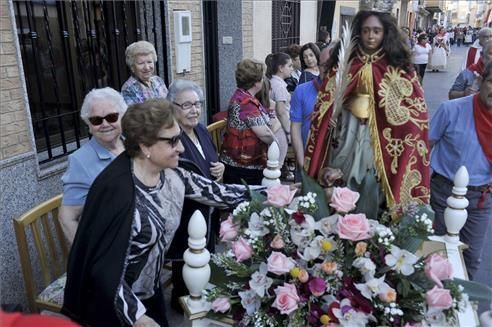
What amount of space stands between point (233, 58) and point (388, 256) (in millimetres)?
5306

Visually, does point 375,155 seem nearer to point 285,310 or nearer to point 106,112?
point 285,310

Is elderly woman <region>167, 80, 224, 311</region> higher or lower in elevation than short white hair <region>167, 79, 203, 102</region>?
lower

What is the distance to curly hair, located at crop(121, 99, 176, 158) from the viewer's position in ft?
5.79

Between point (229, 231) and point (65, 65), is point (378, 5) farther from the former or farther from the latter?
point (65, 65)

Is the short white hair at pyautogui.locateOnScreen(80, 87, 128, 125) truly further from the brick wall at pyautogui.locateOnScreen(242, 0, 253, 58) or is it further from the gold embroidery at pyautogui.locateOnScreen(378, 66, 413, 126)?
the brick wall at pyautogui.locateOnScreen(242, 0, 253, 58)

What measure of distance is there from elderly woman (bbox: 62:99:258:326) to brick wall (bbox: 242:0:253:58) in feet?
15.1

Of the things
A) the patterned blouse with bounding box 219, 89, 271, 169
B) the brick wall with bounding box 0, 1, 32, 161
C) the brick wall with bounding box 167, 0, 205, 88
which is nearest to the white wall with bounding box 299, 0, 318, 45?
the brick wall with bounding box 167, 0, 205, 88

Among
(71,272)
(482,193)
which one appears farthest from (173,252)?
(482,193)

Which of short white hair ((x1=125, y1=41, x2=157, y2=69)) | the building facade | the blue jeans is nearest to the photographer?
the blue jeans

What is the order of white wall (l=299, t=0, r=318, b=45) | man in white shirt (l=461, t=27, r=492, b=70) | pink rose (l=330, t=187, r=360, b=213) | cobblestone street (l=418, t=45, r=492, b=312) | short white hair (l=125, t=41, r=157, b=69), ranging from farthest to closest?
white wall (l=299, t=0, r=318, b=45), man in white shirt (l=461, t=27, r=492, b=70), cobblestone street (l=418, t=45, r=492, b=312), short white hair (l=125, t=41, r=157, b=69), pink rose (l=330, t=187, r=360, b=213)

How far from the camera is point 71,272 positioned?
1.74m

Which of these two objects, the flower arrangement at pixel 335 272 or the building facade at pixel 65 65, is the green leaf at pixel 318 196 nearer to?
the flower arrangement at pixel 335 272

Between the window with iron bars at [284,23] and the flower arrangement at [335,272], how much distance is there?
6.59m

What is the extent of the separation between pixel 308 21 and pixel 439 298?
919 cm
